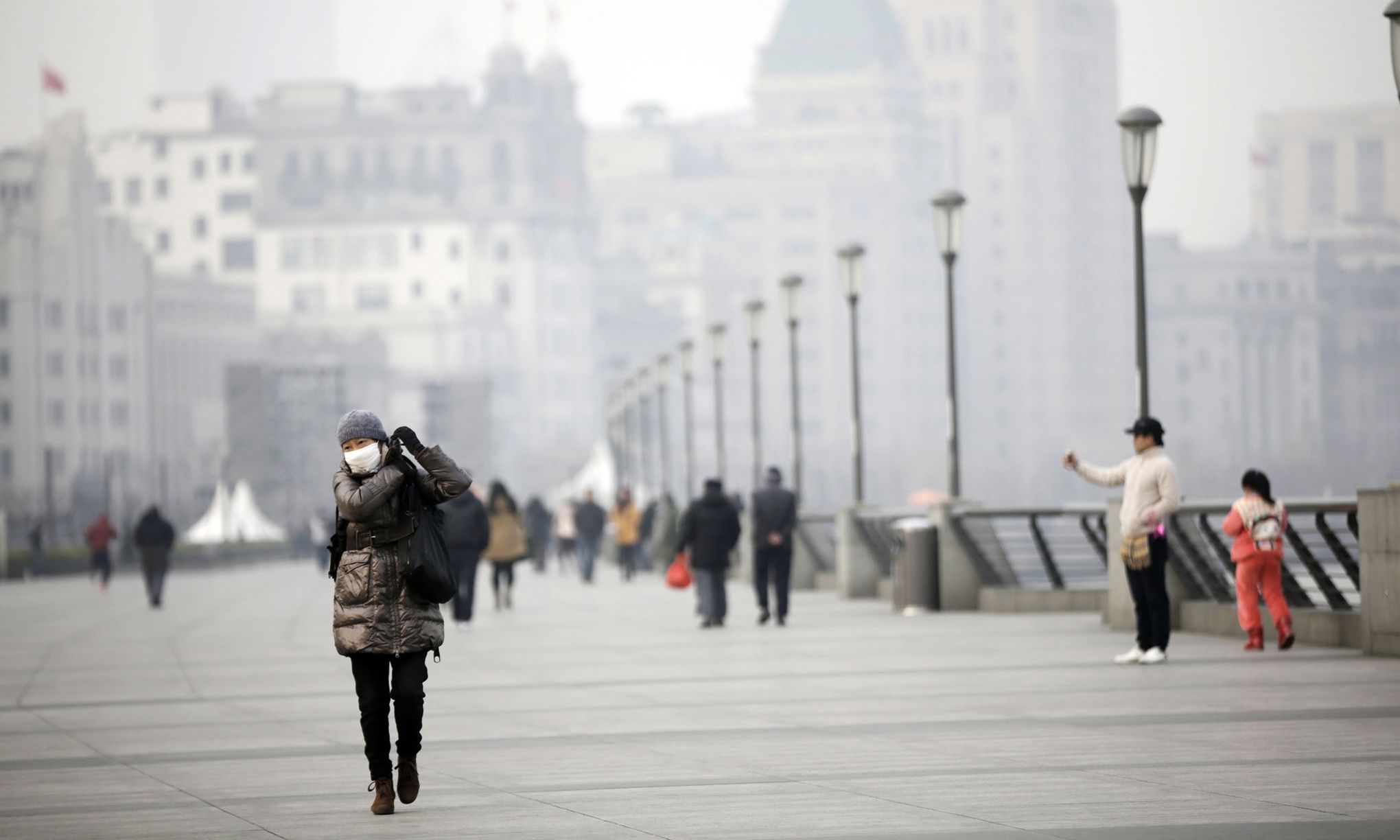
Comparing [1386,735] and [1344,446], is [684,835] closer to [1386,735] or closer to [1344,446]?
[1386,735]

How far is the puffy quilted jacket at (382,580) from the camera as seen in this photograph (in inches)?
380

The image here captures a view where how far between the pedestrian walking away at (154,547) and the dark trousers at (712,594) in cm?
1355

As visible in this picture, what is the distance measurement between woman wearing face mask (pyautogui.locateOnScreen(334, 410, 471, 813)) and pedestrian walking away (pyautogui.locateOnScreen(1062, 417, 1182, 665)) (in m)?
7.56

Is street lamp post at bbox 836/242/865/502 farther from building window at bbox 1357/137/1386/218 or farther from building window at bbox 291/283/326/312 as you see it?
building window at bbox 291/283/326/312

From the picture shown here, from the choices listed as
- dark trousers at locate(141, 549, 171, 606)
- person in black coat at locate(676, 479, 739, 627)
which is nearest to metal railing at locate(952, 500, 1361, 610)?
person in black coat at locate(676, 479, 739, 627)

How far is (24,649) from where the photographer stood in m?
24.3

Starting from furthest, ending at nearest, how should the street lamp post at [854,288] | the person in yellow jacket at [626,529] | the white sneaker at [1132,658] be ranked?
the person in yellow jacket at [626,529] < the street lamp post at [854,288] < the white sneaker at [1132,658]

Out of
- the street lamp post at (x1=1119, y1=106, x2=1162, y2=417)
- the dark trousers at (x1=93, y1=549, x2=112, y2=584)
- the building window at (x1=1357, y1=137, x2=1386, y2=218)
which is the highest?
the building window at (x1=1357, y1=137, x2=1386, y2=218)

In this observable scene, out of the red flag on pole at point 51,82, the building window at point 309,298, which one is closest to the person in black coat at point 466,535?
the red flag on pole at point 51,82

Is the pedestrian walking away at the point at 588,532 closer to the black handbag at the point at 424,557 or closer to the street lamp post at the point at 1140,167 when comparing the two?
the street lamp post at the point at 1140,167

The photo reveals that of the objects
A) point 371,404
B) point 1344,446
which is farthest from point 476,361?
point 1344,446

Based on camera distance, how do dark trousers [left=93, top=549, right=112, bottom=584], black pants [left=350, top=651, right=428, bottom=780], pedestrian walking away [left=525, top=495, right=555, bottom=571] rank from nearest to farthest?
black pants [left=350, top=651, right=428, bottom=780] < dark trousers [left=93, top=549, right=112, bottom=584] < pedestrian walking away [left=525, top=495, right=555, bottom=571]

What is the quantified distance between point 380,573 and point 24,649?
1576cm

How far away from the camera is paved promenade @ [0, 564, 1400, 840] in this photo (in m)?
9.30
